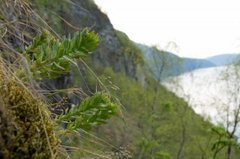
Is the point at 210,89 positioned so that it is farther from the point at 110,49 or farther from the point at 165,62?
the point at 110,49

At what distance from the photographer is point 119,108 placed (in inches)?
81.4

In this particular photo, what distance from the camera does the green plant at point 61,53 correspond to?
198cm

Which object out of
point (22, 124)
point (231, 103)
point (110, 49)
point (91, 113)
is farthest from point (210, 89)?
point (22, 124)

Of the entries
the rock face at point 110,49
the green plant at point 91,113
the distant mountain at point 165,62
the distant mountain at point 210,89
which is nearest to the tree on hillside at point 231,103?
the distant mountain at point 210,89

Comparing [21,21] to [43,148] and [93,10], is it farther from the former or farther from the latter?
[93,10]

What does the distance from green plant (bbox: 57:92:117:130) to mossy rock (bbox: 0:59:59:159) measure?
0.66 feet

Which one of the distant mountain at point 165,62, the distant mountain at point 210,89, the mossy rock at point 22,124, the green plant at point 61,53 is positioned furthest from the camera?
the distant mountain at point 165,62

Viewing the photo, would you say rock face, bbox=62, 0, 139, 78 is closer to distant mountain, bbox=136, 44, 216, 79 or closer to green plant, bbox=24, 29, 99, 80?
distant mountain, bbox=136, 44, 216, 79

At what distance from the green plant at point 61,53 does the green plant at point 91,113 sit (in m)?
0.16

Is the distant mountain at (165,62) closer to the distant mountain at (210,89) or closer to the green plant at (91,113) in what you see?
the distant mountain at (210,89)

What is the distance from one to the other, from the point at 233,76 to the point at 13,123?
2821cm

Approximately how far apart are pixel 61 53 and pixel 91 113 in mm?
249

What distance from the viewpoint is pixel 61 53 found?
200 centimetres

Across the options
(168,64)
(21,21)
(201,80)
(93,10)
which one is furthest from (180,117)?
(21,21)
